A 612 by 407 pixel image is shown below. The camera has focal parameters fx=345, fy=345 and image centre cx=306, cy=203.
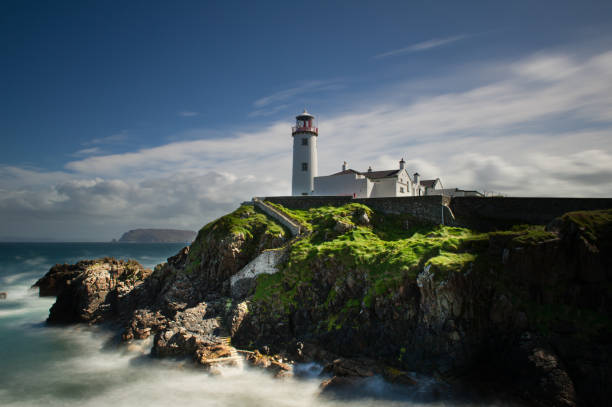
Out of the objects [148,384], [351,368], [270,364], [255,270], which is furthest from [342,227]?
[148,384]

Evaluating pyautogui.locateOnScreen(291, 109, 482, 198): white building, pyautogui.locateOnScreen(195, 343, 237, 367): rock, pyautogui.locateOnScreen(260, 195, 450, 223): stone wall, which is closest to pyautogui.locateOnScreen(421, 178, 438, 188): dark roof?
pyautogui.locateOnScreen(291, 109, 482, 198): white building

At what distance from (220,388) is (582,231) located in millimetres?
16207

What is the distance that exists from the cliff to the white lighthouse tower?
45.0ft

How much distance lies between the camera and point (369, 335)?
1542 cm

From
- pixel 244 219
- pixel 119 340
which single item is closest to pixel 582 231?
pixel 244 219

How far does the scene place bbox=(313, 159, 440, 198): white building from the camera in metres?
31.7

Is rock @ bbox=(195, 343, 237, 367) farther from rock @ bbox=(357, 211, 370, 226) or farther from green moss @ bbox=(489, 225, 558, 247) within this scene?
green moss @ bbox=(489, 225, 558, 247)

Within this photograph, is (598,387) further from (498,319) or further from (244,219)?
(244,219)

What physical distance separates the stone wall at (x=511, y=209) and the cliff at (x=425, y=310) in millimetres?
2015

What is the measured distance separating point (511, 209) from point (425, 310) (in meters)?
11.7

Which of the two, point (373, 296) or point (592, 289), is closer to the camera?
point (592, 289)

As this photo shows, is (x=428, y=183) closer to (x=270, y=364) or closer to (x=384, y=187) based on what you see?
(x=384, y=187)

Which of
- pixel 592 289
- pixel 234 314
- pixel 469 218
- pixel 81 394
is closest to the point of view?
pixel 592 289

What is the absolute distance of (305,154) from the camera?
35.5m
